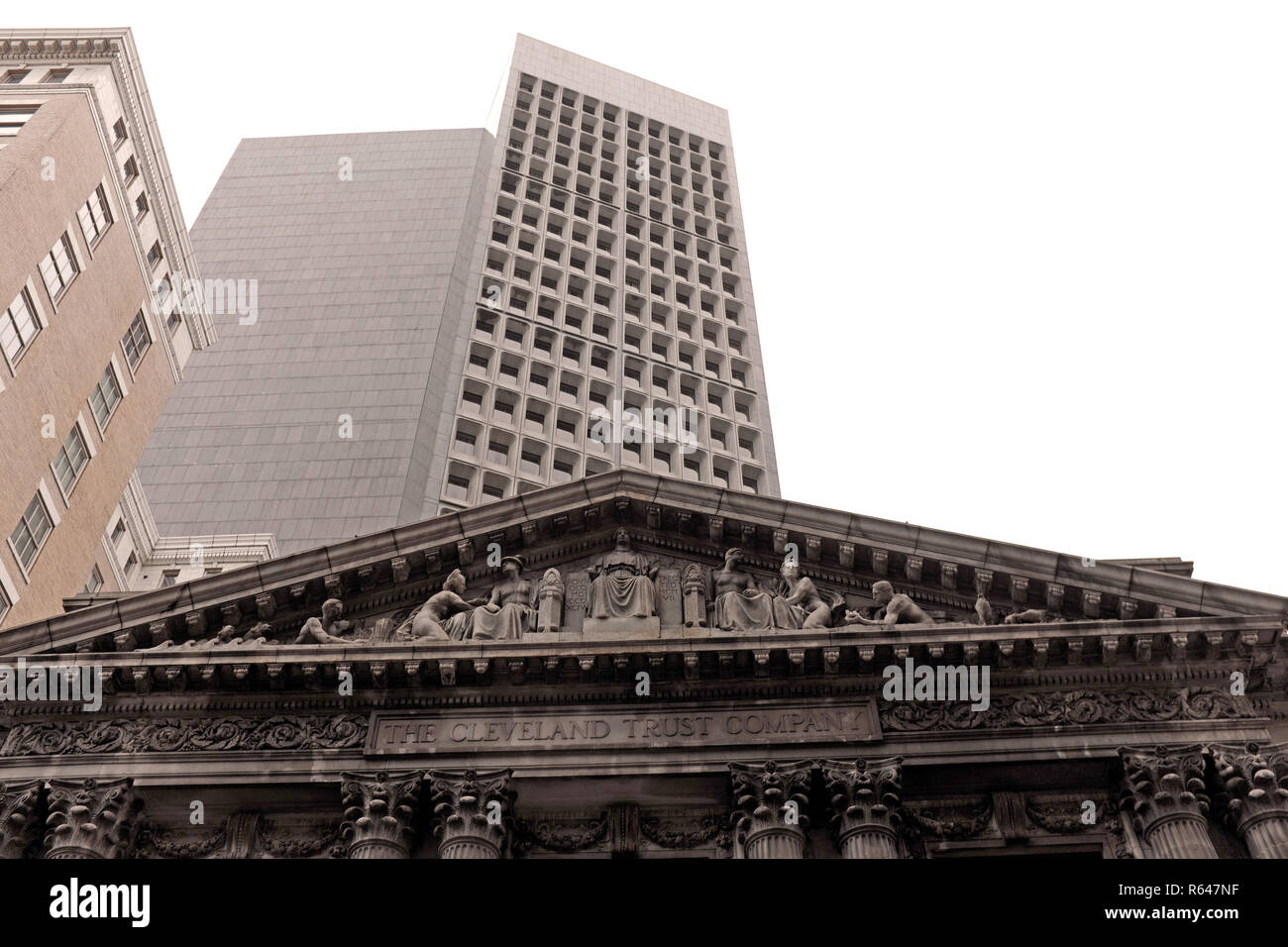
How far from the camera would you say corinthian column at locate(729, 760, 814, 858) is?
22.9 meters

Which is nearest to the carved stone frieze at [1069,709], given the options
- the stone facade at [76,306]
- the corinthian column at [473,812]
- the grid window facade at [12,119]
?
the corinthian column at [473,812]

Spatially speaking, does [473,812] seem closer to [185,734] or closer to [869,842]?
[185,734]

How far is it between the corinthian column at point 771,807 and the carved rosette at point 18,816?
42.0 feet

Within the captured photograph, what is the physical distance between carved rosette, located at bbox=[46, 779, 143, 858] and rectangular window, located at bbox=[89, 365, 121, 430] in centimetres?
2655

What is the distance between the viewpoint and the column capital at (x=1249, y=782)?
74.3 ft

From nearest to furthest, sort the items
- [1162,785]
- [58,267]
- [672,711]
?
[1162,785] → [672,711] → [58,267]

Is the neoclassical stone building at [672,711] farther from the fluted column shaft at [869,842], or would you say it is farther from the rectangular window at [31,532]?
the rectangular window at [31,532]

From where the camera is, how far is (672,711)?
82.3 ft

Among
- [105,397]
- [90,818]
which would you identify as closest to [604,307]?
[105,397]

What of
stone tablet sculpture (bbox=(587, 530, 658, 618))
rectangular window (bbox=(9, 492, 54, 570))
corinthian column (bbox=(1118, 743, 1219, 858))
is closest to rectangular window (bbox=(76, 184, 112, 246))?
rectangular window (bbox=(9, 492, 54, 570))

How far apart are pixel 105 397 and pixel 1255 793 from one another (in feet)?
135
